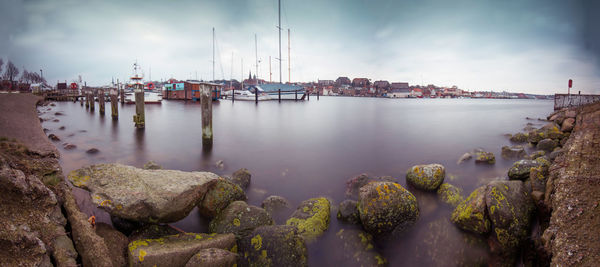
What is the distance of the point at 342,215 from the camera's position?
495 centimetres

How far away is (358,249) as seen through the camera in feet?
14.0

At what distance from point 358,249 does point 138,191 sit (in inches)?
133

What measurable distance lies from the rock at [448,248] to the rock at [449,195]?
0.87m

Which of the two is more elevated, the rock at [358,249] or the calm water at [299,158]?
the calm water at [299,158]

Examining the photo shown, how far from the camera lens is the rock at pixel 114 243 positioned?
2.96 metres

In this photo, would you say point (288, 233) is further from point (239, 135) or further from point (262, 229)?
point (239, 135)

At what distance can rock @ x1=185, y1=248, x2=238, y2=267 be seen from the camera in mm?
2809

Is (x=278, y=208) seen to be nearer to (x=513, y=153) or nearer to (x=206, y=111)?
(x=206, y=111)

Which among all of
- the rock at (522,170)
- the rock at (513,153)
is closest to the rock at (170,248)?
the rock at (522,170)

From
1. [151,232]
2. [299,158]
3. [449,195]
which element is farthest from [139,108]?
[449,195]

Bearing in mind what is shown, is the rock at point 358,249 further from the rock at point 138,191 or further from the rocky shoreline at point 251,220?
the rock at point 138,191

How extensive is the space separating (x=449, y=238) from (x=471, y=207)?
642 millimetres

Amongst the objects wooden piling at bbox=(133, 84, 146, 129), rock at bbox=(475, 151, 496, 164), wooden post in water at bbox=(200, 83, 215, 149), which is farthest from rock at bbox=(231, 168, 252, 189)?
wooden piling at bbox=(133, 84, 146, 129)

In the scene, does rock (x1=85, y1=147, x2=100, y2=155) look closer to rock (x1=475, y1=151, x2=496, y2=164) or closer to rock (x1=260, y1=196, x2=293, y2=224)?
rock (x1=260, y1=196, x2=293, y2=224)
